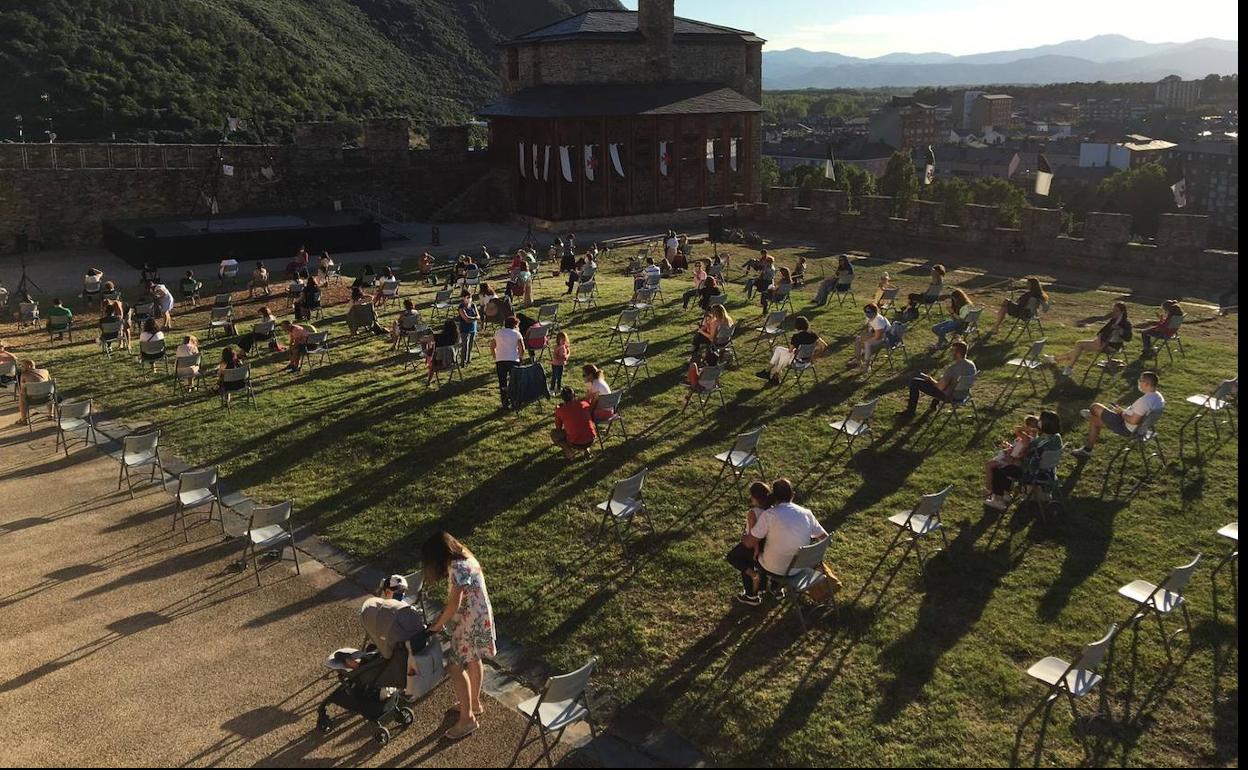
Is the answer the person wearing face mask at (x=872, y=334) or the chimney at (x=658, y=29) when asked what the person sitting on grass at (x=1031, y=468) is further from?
the chimney at (x=658, y=29)

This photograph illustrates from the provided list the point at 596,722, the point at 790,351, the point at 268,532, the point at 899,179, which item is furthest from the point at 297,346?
the point at 899,179

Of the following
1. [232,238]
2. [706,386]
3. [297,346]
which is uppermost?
[232,238]

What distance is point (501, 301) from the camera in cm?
1888

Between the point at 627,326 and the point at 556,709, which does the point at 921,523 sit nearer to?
the point at 556,709

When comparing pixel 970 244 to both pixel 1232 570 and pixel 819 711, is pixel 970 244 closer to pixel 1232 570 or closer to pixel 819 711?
pixel 1232 570

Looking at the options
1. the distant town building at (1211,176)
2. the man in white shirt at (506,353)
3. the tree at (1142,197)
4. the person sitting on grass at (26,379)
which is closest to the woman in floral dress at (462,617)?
the man in white shirt at (506,353)

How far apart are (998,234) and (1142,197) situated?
73.7 meters

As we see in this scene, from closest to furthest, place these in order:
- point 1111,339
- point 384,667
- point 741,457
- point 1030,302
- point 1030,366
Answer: point 384,667
point 741,457
point 1030,366
point 1111,339
point 1030,302

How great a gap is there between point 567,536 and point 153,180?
3090cm

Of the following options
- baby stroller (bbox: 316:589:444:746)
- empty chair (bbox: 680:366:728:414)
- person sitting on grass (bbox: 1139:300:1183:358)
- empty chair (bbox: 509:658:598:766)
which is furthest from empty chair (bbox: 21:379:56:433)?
person sitting on grass (bbox: 1139:300:1183:358)

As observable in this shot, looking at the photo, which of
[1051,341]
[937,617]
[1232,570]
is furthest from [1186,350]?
[937,617]

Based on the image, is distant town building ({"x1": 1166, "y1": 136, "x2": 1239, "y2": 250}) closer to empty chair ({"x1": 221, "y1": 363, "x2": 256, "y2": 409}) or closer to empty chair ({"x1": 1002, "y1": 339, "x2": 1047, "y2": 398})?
empty chair ({"x1": 1002, "y1": 339, "x2": 1047, "y2": 398})

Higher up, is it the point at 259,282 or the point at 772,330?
the point at 259,282

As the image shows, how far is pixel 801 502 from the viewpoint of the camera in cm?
1118
